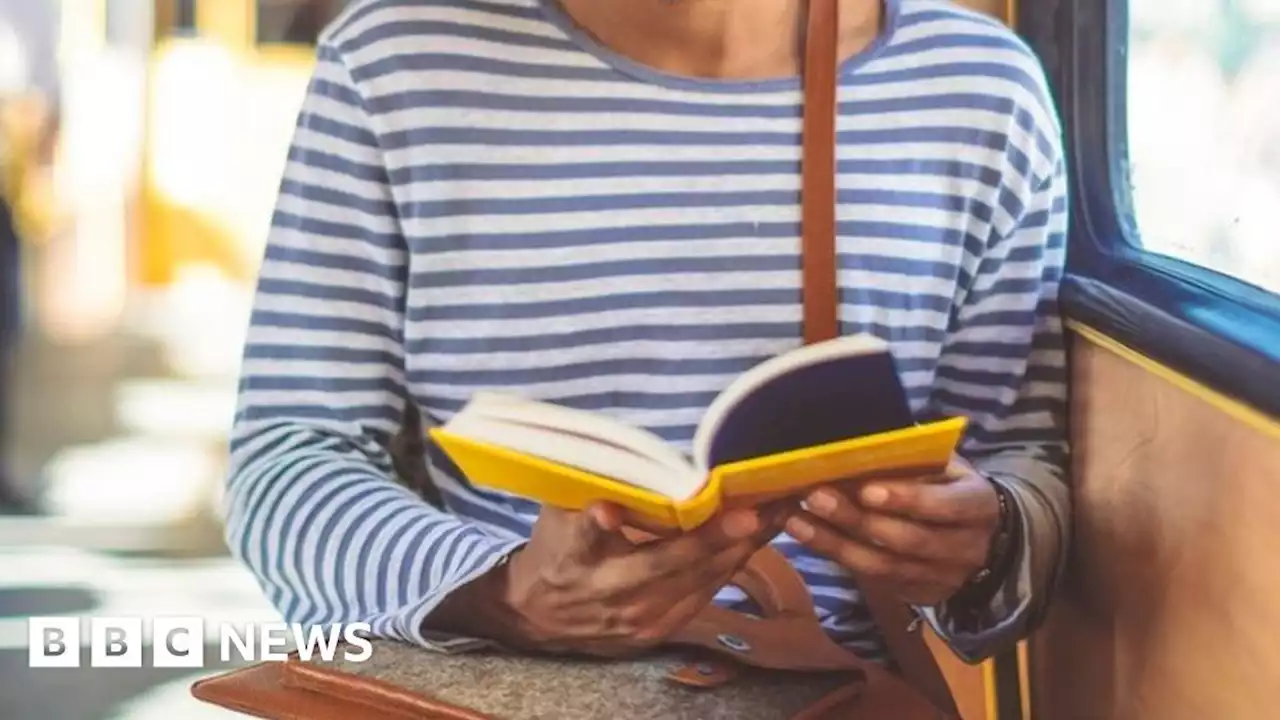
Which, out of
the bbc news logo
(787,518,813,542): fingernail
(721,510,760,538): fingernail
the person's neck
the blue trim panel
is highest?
the person's neck

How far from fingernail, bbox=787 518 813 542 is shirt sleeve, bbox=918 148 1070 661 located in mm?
222

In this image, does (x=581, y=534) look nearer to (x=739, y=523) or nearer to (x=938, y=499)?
(x=739, y=523)

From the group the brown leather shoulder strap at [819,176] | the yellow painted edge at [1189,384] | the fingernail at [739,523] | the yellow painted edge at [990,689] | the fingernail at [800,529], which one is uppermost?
the brown leather shoulder strap at [819,176]

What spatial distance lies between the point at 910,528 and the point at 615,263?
0.88ft

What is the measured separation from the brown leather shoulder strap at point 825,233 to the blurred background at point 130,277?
1.59 metres

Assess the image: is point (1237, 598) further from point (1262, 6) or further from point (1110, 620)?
point (1262, 6)

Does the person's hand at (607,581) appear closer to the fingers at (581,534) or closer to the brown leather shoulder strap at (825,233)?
the fingers at (581,534)

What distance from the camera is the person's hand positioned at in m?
0.73

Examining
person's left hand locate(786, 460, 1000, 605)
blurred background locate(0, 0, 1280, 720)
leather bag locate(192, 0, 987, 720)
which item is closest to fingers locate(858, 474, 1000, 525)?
person's left hand locate(786, 460, 1000, 605)

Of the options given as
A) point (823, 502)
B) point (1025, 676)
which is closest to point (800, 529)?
point (823, 502)

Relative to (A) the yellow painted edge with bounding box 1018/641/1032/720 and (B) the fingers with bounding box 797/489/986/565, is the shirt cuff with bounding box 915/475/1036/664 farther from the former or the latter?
(A) the yellow painted edge with bounding box 1018/641/1032/720

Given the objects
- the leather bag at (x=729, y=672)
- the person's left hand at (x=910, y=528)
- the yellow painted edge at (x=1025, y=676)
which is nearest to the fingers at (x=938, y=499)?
the person's left hand at (x=910, y=528)

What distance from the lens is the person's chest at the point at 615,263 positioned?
3.15ft

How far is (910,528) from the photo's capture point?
0.81 metres
